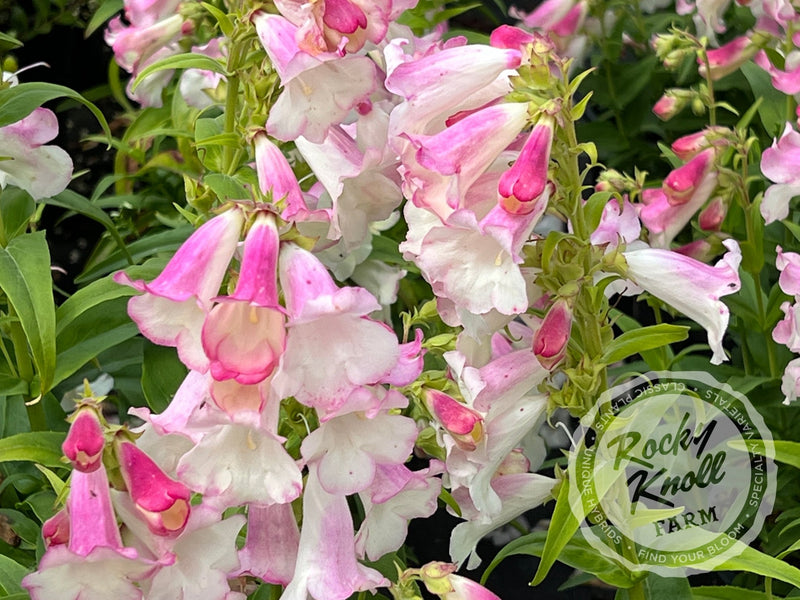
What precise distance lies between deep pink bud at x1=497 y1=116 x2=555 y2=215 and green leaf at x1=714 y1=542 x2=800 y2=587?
0.32 m

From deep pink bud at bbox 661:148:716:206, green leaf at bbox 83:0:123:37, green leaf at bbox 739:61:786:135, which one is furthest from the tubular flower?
green leaf at bbox 83:0:123:37

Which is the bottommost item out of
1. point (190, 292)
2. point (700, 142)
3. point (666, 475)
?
point (666, 475)

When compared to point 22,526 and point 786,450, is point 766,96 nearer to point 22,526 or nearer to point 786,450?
point 786,450

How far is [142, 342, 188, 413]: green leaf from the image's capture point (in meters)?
1.01

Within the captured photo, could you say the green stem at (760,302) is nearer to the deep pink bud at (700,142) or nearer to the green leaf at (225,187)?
the deep pink bud at (700,142)

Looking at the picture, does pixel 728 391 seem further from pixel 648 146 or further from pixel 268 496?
pixel 648 146

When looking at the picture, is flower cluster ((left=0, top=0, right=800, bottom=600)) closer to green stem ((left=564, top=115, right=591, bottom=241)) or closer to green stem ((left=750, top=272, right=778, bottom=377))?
green stem ((left=564, top=115, right=591, bottom=241))

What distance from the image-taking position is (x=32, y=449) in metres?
0.85

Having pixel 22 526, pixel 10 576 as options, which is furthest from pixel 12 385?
pixel 10 576

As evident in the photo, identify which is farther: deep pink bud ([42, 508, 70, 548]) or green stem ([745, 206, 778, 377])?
green stem ([745, 206, 778, 377])

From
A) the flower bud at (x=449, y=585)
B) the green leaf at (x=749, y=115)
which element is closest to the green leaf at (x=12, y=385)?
the flower bud at (x=449, y=585)

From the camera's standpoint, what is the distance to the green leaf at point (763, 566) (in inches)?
31.5

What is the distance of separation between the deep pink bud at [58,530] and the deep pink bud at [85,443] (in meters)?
0.07

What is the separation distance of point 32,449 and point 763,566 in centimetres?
57
